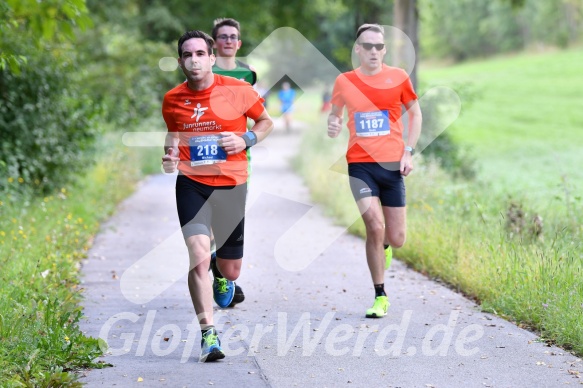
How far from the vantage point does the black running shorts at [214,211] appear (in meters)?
6.59

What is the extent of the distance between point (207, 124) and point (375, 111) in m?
A: 1.72

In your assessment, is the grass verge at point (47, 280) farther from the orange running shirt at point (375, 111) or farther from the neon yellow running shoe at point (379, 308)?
the orange running shirt at point (375, 111)

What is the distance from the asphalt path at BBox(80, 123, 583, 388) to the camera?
5.97m

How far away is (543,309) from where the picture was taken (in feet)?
23.7

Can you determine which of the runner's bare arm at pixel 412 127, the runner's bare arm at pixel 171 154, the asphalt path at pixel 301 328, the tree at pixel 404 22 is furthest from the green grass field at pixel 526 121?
the runner's bare arm at pixel 171 154

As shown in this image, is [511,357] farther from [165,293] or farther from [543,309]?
[165,293]

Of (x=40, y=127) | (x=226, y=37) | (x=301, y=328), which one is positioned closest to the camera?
(x=301, y=328)

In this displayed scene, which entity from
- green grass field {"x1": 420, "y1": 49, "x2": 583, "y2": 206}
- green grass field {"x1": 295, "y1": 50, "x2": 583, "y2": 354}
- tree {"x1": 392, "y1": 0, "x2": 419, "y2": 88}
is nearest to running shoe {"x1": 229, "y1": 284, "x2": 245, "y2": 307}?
green grass field {"x1": 295, "y1": 50, "x2": 583, "y2": 354}

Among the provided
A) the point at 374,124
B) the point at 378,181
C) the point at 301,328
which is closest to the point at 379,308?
the point at 301,328

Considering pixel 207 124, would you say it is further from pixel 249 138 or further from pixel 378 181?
pixel 378 181

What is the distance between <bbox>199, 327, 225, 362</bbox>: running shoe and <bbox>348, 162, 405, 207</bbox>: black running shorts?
202 centimetres

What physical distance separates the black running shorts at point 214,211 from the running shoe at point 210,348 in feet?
2.13

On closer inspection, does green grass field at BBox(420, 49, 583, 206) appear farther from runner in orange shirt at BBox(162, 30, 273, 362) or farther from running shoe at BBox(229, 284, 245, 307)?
runner in orange shirt at BBox(162, 30, 273, 362)

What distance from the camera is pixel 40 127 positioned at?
1402 centimetres
